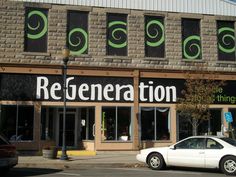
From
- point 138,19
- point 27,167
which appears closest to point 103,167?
point 27,167

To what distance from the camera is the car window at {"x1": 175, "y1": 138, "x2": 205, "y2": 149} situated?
1554 cm

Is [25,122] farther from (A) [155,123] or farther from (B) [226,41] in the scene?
(B) [226,41]

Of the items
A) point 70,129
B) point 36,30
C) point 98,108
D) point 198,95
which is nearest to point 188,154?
point 198,95

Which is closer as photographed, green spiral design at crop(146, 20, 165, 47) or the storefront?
the storefront

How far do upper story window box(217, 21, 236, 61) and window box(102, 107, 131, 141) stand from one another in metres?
7.02

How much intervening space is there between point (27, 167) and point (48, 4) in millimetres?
10662

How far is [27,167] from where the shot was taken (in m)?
Result: 17.2

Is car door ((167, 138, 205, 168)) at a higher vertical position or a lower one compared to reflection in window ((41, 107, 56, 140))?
lower

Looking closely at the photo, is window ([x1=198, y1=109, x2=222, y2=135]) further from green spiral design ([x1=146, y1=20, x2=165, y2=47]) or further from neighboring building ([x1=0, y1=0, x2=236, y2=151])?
green spiral design ([x1=146, y1=20, x2=165, y2=47])

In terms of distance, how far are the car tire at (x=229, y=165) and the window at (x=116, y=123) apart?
10.1 meters

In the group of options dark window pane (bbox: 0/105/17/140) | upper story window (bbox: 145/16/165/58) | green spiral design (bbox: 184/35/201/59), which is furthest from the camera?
green spiral design (bbox: 184/35/201/59)

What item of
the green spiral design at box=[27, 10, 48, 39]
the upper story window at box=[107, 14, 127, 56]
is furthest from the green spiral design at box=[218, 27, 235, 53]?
the green spiral design at box=[27, 10, 48, 39]

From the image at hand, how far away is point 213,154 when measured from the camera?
15.0m

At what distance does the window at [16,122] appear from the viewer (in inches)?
903
